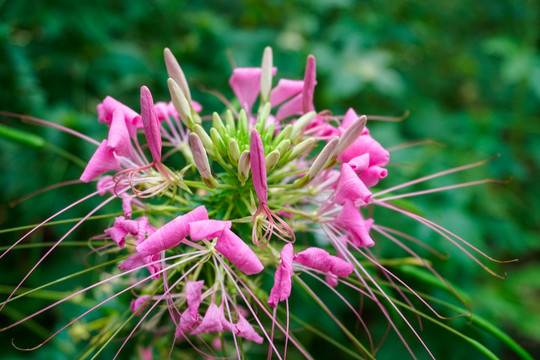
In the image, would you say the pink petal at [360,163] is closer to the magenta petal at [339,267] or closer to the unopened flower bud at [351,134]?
the unopened flower bud at [351,134]

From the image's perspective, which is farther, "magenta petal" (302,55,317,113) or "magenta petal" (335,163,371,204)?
"magenta petal" (302,55,317,113)

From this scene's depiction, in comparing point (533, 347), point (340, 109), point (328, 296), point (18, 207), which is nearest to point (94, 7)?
point (18, 207)

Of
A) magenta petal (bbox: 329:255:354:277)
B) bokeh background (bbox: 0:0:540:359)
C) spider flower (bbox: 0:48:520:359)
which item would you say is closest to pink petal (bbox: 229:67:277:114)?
spider flower (bbox: 0:48:520:359)

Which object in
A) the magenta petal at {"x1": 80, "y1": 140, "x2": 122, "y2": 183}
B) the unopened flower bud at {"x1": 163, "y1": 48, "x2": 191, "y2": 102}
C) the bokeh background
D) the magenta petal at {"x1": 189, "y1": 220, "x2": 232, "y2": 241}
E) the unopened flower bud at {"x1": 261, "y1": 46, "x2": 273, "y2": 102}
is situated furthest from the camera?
the bokeh background

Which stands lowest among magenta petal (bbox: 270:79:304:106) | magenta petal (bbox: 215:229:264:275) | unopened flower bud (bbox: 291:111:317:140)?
magenta petal (bbox: 215:229:264:275)

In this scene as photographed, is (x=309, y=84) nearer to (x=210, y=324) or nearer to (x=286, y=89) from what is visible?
(x=286, y=89)

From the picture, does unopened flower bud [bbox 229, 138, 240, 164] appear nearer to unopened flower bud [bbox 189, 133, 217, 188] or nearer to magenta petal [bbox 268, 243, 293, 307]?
unopened flower bud [bbox 189, 133, 217, 188]

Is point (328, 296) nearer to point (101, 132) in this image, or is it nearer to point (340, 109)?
point (340, 109)
